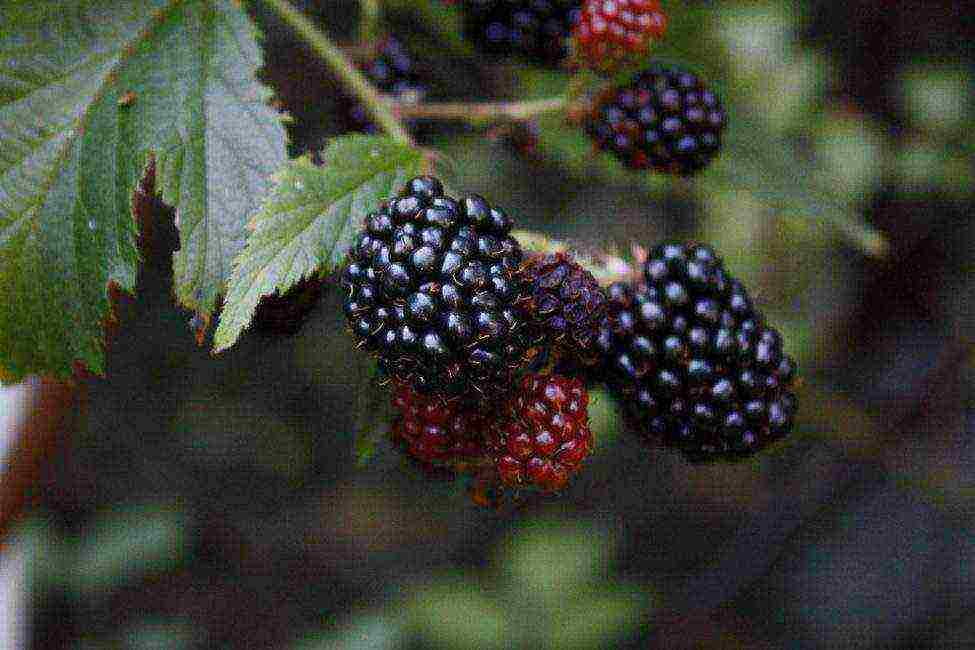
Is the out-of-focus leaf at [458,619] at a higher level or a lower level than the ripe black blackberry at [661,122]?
lower

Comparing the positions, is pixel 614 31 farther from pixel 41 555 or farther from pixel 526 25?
pixel 41 555

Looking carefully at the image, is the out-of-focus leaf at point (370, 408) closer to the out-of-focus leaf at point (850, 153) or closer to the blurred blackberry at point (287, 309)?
the blurred blackberry at point (287, 309)

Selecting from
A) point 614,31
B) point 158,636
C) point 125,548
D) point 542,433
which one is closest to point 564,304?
point 542,433

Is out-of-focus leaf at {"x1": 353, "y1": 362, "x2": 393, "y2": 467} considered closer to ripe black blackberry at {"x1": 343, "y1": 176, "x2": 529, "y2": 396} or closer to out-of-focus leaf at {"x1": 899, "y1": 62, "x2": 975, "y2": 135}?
ripe black blackberry at {"x1": 343, "y1": 176, "x2": 529, "y2": 396}


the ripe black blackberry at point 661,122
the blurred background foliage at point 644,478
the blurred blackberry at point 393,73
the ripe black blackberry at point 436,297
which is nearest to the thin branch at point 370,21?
the blurred blackberry at point 393,73

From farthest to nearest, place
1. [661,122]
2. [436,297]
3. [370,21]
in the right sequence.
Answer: [370,21] → [661,122] → [436,297]
